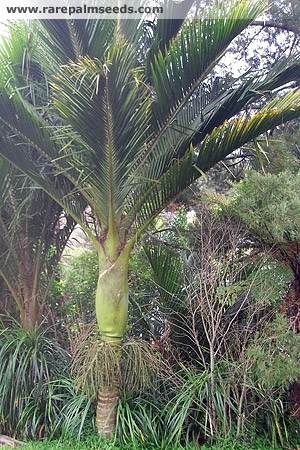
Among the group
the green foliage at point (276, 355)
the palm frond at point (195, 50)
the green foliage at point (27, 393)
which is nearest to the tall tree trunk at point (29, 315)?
the green foliage at point (27, 393)

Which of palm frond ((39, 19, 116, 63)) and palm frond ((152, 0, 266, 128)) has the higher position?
palm frond ((39, 19, 116, 63))

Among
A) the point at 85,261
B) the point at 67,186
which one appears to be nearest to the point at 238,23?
the point at 67,186

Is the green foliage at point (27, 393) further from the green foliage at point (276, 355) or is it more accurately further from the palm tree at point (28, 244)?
the green foliage at point (276, 355)

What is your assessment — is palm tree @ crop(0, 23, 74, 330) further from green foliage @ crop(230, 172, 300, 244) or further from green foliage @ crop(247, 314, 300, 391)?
green foliage @ crop(247, 314, 300, 391)

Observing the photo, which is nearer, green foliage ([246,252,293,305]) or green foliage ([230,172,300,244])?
green foliage ([230,172,300,244])

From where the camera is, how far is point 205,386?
11.9ft

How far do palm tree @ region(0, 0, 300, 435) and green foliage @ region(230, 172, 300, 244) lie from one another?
503 millimetres

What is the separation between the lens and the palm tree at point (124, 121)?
8.83 ft

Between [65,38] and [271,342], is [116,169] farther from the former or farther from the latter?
[271,342]

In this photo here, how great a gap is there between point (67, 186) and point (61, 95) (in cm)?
126

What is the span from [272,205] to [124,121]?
1.49m

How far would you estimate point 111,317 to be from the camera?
11.2ft

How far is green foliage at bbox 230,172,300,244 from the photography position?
3328 mm

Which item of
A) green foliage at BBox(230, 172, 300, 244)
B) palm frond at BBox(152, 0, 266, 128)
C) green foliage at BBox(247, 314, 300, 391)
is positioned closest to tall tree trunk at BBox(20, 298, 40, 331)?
green foliage at BBox(247, 314, 300, 391)
